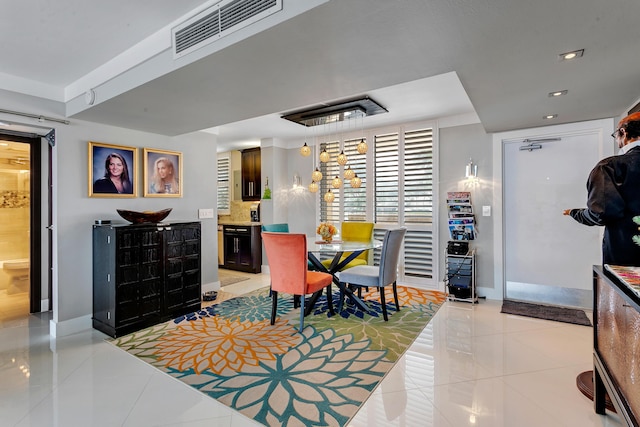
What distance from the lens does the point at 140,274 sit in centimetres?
334

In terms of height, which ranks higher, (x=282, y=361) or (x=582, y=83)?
(x=582, y=83)

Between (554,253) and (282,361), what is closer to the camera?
(282,361)

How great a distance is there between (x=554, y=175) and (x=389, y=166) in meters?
2.18

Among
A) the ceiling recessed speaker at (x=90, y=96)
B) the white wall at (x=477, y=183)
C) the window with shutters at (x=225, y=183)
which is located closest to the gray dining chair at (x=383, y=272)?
the white wall at (x=477, y=183)

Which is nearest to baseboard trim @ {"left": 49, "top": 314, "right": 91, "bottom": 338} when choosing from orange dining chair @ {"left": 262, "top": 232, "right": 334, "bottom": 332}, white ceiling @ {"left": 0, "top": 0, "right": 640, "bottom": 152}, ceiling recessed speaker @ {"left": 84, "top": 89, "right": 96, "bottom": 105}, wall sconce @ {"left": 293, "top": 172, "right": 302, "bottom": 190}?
orange dining chair @ {"left": 262, "top": 232, "right": 334, "bottom": 332}

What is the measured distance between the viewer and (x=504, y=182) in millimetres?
4258

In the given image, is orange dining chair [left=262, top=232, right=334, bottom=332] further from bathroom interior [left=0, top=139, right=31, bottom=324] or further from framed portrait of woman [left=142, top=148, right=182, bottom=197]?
bathroom interior [left=0, top=139, right=31, bottom=324]

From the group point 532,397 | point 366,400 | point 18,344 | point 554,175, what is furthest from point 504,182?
point 18,344

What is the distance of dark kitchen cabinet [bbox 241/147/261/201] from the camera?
643 cm

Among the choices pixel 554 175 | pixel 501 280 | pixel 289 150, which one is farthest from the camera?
pixel 289 150

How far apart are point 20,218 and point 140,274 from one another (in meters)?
1.89

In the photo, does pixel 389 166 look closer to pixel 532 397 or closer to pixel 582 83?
pixel 582 83

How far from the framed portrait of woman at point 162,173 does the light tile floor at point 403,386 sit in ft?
5.82

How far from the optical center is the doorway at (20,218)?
3703mm
